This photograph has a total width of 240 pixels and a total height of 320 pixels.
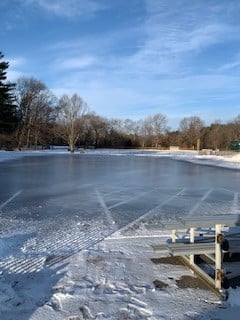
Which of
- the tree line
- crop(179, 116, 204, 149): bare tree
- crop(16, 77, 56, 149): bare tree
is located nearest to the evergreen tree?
the tree line

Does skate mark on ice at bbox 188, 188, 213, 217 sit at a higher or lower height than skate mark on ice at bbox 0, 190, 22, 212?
higher

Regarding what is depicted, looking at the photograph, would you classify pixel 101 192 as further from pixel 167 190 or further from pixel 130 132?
pixel 130 132

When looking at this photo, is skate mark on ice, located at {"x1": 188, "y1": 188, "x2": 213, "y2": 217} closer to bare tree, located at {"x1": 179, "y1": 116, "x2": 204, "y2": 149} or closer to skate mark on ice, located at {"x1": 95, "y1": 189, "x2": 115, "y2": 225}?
skate mark on ice, located at {"x1": 95, "y1": 189, "x2": 115, "y2": 225}

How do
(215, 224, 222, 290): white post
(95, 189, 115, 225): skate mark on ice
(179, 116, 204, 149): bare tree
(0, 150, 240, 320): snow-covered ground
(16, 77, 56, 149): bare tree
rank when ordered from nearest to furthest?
1. (0, 150, 240, 320): snow-covered ground
2. (215, 224, 222, 290): white post
3. (95, 189, 115, 225): skate mark on ice
4. (16, 77, 56, 149): bare tree
5. (179, 116, 204, 149): bare tree

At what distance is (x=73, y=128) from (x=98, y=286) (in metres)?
84.5

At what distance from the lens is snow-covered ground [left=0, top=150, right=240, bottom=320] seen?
4379 millimetres

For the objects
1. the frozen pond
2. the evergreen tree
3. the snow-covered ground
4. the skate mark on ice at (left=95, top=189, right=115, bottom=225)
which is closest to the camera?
the snow-covered ground

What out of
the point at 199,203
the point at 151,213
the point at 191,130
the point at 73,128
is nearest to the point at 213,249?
the point at 151,213

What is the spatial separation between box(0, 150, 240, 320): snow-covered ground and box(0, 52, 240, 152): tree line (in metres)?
47.7

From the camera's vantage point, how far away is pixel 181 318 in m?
4.27

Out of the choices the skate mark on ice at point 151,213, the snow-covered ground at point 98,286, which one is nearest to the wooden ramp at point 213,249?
the snow-covered ground at point 98,286

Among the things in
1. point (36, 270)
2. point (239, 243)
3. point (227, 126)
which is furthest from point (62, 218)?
point (227, 126)

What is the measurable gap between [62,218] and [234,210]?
186 inches

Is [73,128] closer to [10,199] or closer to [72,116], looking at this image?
[72,116]
